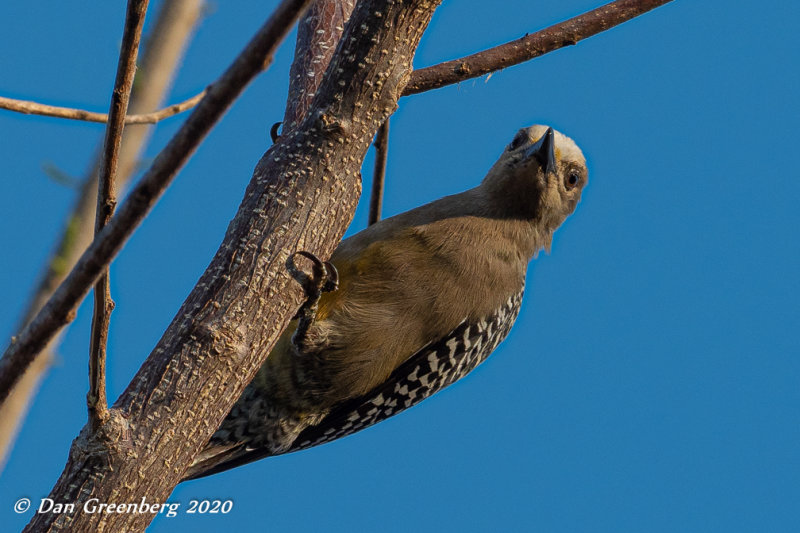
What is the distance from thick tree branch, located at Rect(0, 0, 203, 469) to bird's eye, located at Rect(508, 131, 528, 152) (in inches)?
83.4

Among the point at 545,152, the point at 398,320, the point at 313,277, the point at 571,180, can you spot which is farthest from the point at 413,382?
the point at 313,277

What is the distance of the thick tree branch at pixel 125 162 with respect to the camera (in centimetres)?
352

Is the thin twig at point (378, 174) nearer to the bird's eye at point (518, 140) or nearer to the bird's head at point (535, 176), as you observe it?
the bird's head at point (535, 176)

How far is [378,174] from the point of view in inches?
208

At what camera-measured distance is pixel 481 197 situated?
5.29 meters

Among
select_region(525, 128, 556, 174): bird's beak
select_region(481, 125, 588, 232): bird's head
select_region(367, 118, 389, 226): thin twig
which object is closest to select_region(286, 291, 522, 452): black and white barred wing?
select_region(481, 125, 588, 232): bird's head

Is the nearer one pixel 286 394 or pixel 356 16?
pixel 356 16

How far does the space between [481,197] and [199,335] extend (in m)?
2.71

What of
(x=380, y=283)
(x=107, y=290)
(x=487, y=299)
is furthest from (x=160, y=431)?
(x=487, y=299)

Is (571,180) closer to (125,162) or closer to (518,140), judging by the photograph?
(518,140)

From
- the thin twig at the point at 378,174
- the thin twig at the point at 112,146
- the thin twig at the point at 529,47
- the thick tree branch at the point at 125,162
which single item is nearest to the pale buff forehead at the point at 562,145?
the thin twig at the point at 378,174

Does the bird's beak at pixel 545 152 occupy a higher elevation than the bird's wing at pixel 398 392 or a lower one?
higher

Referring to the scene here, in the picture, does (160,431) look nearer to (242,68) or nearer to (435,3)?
(242,68)

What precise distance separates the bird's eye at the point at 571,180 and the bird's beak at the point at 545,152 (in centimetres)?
25
